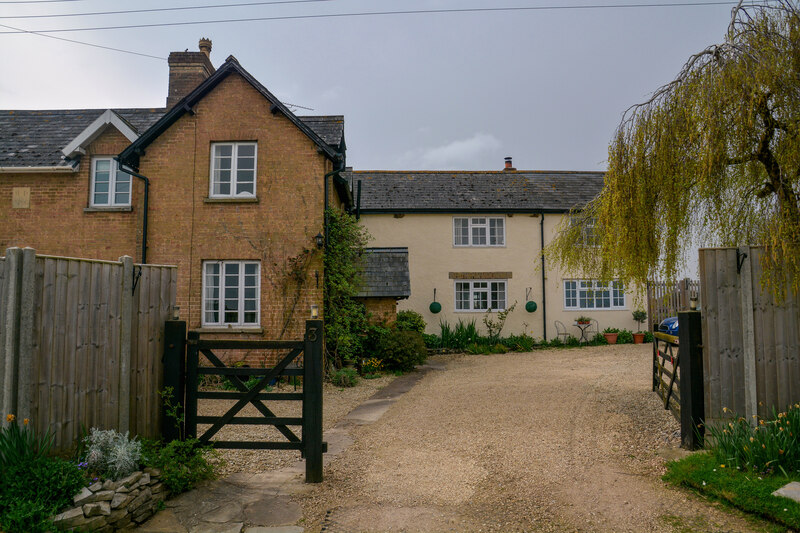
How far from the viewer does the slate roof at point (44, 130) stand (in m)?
14.3

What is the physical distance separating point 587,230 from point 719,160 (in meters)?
4.08

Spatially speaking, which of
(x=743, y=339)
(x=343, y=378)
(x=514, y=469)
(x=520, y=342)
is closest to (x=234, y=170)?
(x=343, y=378)

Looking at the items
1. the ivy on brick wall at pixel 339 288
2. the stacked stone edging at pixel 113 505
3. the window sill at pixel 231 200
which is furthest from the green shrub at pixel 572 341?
the stacked stone edging at pixel 113 505

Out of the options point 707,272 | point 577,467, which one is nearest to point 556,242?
point 707,272

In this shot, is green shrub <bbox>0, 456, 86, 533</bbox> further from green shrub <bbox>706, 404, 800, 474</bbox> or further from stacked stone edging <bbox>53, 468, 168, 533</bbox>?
green shrub <bbox>706, 404, 800, 474</bbox>

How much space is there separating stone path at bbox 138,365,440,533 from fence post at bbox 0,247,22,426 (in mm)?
1514

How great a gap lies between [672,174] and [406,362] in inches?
379

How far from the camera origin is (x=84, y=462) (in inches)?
189

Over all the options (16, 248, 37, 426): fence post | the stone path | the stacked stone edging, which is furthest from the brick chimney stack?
the stacked stone edging

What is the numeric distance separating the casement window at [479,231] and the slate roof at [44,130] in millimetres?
11698

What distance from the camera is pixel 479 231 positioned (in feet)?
74.2

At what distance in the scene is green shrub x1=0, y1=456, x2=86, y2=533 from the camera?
13.3ft

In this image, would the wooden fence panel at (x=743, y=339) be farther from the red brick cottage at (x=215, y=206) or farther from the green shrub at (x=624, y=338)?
the green shrub at (x=624, y=338)

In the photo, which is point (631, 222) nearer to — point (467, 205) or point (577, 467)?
point (577, 467)
